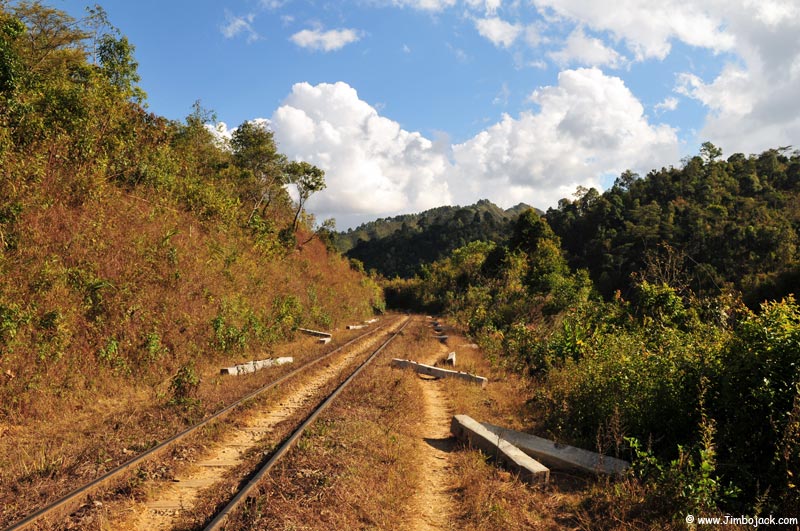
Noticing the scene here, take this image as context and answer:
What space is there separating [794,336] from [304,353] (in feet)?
51.1

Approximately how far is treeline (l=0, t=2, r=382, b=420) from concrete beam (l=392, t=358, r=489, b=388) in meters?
5.79

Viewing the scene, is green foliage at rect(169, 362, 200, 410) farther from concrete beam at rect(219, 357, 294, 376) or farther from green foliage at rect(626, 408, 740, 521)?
green foliage at rect(626, 408, 740, 521)

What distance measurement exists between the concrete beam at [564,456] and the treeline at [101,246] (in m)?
7.57

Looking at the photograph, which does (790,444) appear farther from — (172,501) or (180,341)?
(180,341)

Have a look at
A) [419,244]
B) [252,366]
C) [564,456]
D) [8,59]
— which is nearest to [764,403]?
[564,456]

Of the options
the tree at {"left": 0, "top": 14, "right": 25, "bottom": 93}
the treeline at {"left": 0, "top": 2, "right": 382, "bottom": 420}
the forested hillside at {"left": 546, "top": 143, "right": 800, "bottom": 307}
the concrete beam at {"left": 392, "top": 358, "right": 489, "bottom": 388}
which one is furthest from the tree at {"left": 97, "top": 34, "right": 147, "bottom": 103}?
the forested hillside at {"left": 546, "top": 143, "right": 800, "bottom": 307}

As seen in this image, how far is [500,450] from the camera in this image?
719cm

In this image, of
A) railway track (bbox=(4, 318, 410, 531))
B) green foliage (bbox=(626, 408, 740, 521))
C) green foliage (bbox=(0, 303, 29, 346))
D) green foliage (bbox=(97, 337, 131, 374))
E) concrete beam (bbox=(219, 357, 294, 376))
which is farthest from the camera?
concrete beam (bbox=(219, 357, 294, 376))

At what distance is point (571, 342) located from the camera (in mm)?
12633

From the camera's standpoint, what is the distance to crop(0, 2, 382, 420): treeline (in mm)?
8914

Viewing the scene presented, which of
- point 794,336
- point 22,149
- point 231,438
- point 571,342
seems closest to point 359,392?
point 231,438

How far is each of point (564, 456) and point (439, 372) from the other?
7.82 meters

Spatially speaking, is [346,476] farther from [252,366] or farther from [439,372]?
[252,366]

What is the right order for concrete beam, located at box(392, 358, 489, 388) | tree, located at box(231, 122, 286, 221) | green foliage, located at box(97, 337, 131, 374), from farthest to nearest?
tree, located at box(231, 122, 286, 221), concrete beam, located at box(392, 358, 489, 388), green foliage, located at box(97, 337, 131, 374)
